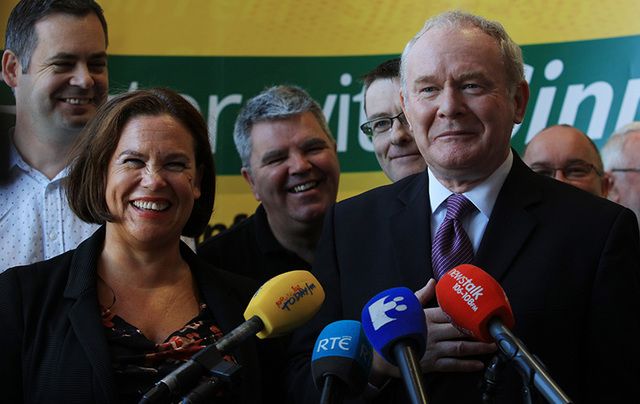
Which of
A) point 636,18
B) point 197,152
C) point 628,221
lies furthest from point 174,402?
point 636,18

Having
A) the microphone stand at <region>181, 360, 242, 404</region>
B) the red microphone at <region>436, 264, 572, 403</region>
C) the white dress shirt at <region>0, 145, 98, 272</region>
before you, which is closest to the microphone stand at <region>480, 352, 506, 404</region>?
the red microphone at <region>436, 264, 572, 403</region>

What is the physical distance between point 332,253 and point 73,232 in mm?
1002

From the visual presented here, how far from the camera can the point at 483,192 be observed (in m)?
2.41

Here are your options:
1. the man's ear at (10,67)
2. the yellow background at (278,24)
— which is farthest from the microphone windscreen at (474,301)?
the yellow background at (278,24)

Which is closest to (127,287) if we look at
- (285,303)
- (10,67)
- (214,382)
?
(285,303)

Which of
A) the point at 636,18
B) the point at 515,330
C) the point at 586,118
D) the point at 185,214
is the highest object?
the point at 636,18

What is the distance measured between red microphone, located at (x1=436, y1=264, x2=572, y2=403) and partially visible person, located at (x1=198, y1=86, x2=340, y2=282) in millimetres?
1655

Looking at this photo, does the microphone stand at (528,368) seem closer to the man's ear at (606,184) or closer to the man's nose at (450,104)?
the man's nose at (450,104)

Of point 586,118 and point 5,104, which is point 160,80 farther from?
point 586,118

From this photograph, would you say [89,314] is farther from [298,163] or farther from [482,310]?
[298,163]

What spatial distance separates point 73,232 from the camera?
3.10m

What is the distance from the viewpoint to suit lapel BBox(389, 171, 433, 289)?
7.73ft

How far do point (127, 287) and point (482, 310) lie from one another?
1075mm

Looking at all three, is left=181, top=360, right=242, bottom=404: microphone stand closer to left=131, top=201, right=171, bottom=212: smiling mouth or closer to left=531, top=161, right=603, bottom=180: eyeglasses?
left=131, top=201, right=171, bottom=212: smiling mouth
